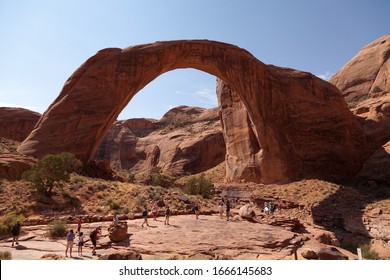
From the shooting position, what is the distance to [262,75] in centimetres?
2784

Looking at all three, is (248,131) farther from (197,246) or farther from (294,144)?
(197,246)

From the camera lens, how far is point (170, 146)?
167 feet

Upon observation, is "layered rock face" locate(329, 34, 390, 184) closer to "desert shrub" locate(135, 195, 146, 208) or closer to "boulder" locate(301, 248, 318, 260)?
"boulder" locate(301, 248, 318, 260)

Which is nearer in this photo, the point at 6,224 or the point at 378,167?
the point at 6,224

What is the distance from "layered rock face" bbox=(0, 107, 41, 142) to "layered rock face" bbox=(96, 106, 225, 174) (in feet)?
55.0

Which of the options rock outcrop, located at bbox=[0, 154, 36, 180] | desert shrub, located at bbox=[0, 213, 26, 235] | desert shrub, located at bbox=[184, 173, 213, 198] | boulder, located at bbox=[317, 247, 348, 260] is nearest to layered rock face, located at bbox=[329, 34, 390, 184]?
desert shrub, located at bbox=[184, 173, 213, 198]

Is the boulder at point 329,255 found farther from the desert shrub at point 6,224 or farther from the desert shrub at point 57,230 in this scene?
the desert shrub at point 6,224

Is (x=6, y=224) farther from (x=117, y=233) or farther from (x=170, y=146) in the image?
(x=170, y=146)

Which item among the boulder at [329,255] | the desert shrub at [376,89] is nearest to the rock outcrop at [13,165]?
the boulder at [329,255]

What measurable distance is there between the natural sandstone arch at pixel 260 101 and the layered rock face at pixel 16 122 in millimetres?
27079

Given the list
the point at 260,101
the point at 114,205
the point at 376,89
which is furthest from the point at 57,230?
the point at 376,89

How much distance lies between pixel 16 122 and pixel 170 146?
25.5 metres
